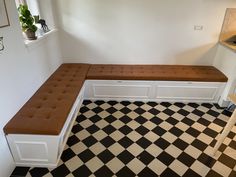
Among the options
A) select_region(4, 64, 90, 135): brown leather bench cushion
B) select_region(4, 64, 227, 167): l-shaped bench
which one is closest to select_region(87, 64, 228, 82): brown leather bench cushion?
select_region(4, 64, 227, 167): l-shaped bench

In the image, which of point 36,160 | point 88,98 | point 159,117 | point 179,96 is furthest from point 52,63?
point 179,96

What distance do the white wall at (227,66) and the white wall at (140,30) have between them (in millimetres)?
153

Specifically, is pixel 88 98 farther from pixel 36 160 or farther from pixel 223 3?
pixel 223 3

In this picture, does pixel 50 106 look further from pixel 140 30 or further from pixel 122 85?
pixel 140 30

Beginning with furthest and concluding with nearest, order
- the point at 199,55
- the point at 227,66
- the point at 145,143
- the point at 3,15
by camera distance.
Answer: the point at 199,55 < the point at 227,66 < the point at 145,143 < the point at 3,15

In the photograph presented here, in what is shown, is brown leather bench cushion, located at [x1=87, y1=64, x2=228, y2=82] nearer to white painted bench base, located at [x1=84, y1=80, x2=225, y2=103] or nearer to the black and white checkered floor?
white painted bench base, located at [x1=84, y1=80, x2=225, y2=103]

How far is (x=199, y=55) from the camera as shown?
3066 mm

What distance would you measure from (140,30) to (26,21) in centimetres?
171

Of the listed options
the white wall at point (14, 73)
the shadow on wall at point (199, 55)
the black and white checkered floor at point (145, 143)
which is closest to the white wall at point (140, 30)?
the shadow on wall at point (199, 55)

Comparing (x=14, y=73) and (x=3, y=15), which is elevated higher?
(x=3, y=15)

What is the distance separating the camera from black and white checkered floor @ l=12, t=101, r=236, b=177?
5.75 feet

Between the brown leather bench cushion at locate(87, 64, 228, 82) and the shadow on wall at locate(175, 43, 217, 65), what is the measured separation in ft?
0.37

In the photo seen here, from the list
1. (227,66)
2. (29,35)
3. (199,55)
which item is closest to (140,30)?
(199,55)

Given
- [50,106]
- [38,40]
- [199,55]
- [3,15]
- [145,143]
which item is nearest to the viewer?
[3,15]
